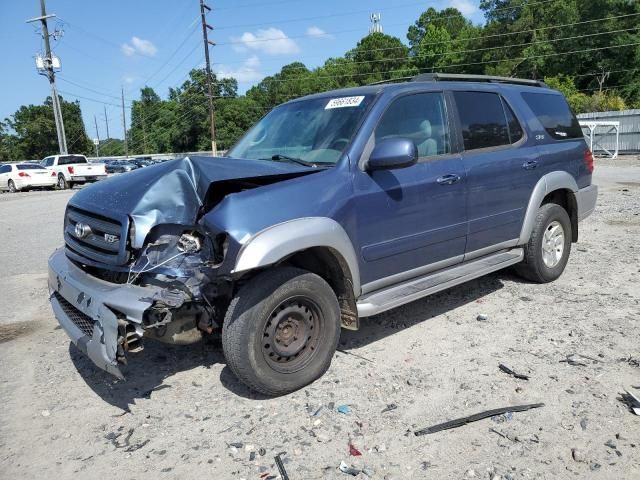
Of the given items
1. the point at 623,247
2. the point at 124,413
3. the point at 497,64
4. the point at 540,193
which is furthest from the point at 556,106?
the point at 497,64

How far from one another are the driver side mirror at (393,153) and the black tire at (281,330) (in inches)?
36.6

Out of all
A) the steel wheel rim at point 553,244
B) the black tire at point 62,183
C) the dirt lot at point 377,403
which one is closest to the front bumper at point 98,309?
the dirt lot at point 377,403

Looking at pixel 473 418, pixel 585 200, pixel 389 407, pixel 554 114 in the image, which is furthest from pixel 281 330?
pixel 585 200

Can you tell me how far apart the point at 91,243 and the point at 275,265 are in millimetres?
1296

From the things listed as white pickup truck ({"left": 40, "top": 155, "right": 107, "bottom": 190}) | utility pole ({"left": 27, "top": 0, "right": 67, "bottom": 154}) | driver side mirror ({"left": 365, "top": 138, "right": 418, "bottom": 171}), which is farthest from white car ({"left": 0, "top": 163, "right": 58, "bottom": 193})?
driver side mirror ({"left": 365, "top": 138, "right": 418, "bottom": 171})

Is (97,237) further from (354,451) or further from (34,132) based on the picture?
(34,132)

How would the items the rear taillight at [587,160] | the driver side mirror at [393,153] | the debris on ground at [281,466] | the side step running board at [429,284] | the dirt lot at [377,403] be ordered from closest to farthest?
1. the debris on ground at [281,466]
2. the dirt lot at [377,403]
3. the driver side mirror at [393,153]
4. the side step running board at [429,284]
5. the rear taillight at [587,160]

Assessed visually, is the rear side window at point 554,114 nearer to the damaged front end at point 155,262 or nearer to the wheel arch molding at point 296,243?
the wheel arch molding at point 296,243

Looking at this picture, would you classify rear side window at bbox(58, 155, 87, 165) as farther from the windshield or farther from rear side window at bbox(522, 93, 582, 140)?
rear side window at bbox(522, 93, 582, 140)

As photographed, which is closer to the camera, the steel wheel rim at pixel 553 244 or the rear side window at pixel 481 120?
the rear side window at pixel 481 120

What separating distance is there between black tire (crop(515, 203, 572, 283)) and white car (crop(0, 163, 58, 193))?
83.9ft

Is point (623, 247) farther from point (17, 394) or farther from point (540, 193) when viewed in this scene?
point (17, 394)

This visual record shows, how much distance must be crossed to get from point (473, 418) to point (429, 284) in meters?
1.24

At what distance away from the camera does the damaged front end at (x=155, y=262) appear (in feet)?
9.78
